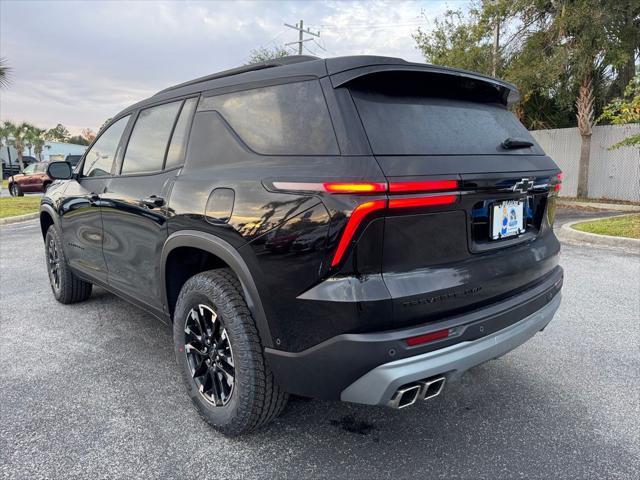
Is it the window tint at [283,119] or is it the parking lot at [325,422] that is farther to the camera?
the parking lot at [325,422]

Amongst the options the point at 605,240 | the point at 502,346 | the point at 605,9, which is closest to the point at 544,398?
the point at 502,346

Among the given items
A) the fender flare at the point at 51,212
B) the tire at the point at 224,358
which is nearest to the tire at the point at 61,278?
the fender flare at the point at 51,212

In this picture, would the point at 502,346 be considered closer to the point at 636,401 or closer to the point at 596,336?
the point at 636,401

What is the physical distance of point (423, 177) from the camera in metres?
1.89

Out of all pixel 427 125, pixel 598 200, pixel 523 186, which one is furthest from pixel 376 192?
pixel 598 200

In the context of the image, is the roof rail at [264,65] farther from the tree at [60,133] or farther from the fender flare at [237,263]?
the tree at [60,133]

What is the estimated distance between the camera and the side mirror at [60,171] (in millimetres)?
3979

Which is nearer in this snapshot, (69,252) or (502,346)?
(502,346)

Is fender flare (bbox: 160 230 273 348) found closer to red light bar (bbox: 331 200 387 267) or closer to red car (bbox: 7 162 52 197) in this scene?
red light bar (bbox: 331 200 387 267)

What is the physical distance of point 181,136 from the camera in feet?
9.18

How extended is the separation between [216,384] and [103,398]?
0.84m

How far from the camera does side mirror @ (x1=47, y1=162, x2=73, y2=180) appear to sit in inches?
157

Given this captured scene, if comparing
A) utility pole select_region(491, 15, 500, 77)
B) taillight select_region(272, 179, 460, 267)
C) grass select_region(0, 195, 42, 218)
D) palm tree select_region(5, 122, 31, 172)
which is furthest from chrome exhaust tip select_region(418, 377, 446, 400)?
palm tree select_region(5, 122, 31, 172)

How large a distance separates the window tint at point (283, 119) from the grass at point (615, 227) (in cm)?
740
